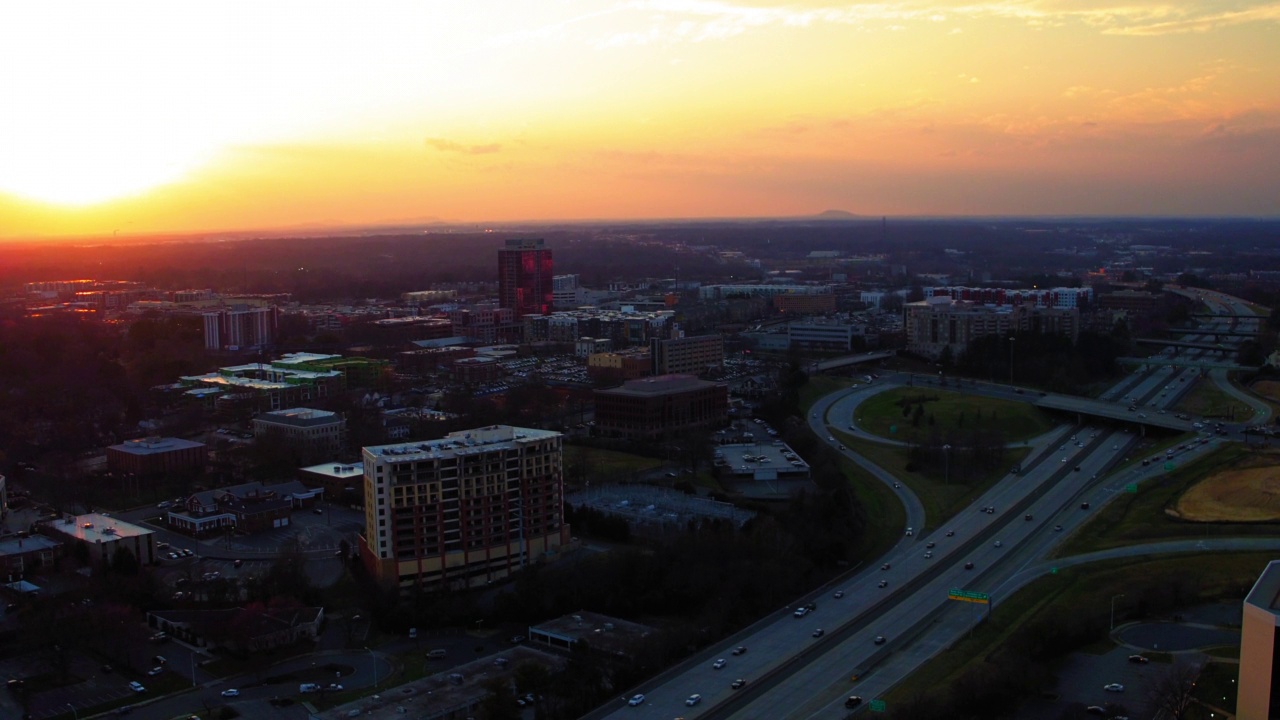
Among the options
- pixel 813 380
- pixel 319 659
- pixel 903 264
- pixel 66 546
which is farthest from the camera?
pixel 903 264

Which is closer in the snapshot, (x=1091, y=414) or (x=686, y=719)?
(x=686, y=719)

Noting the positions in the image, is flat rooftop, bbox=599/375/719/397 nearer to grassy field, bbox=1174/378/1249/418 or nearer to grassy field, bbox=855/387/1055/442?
grassy field, bbox=855/387/1055/442

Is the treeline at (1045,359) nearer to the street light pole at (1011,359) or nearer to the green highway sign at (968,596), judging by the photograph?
the street light pole at (1011,359)

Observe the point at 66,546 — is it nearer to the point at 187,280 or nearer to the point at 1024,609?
the point at 1024,609

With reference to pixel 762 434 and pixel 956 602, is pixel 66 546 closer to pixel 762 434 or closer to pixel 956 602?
pixel 956 602

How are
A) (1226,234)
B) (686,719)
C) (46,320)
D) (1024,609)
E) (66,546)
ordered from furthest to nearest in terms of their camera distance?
(1226,234)
(46,320)
(66,546)
(1024,609)
(686,719)

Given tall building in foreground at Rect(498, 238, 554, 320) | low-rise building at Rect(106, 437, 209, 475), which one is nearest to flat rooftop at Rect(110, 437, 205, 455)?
low-rise building at Rect(106, 437, 209, 475)

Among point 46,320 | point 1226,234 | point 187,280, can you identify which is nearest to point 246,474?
point 46,320
